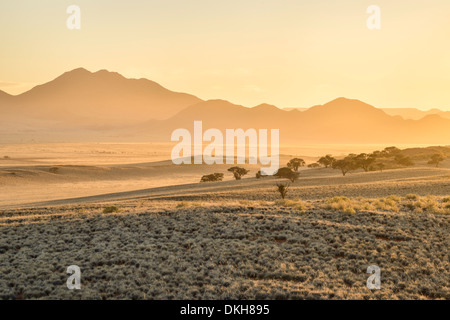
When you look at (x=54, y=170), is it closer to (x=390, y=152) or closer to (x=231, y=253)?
(x=231, y=253)

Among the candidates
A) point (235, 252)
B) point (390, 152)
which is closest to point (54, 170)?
point (235, 252)

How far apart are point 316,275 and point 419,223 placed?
862 centimetres

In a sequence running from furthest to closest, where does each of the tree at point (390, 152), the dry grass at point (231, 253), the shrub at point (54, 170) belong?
the tree at point (390, 152) < the shrub at point (54, 170) < the dry grass at point (231, 253)

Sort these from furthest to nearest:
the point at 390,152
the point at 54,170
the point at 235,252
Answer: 1. the point at 390,152
2. the point at 54,170
3. the point at 235,252

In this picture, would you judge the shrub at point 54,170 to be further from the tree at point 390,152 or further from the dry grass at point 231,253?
the tree at point 390,152

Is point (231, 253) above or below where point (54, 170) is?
below

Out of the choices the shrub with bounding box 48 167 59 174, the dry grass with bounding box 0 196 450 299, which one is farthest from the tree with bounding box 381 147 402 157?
the shrub with bounding box 48 167 59 174

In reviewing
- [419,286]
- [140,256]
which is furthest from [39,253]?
[419,286]

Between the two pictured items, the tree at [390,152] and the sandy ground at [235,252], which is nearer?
the sandy ground at [235,252]

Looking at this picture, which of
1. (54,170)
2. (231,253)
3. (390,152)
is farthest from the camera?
(390,152)

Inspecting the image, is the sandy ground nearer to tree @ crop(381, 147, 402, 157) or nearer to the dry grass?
the dry grass

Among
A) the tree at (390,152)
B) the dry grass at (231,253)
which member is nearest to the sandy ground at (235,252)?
the dry grass at (231,253)

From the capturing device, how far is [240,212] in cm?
2052

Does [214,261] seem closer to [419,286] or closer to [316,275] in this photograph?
[316,275]
